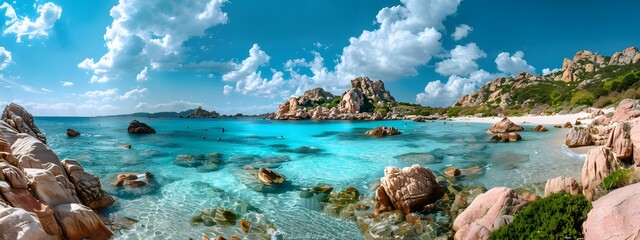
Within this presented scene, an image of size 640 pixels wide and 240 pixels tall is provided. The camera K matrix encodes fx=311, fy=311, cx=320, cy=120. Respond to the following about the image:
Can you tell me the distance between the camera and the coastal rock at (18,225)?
8.23 meters

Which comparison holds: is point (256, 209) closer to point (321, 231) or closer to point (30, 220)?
point (321, 231)

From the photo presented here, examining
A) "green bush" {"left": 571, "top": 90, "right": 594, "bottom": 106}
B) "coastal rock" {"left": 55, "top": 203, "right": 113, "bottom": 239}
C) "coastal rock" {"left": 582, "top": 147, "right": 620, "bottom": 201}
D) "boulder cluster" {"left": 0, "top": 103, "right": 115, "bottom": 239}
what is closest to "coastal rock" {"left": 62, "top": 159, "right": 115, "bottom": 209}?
"boulder cluster" {"left": 0, "top": 103, "right": 115, "bottom": 239}

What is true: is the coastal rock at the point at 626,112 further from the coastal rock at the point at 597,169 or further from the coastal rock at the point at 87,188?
the coastal rock at the point at 87,188

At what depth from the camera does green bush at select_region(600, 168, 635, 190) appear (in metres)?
11.5

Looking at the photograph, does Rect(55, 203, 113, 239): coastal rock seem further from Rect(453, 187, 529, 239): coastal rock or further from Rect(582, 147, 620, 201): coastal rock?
Rect(582, 147, 620, 201): coastal rock

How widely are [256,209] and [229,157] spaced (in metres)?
19.8

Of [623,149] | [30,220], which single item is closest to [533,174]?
[623,149]

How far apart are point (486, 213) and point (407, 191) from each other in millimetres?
3887

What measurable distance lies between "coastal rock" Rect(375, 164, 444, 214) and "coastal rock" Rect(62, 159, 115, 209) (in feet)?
48.5

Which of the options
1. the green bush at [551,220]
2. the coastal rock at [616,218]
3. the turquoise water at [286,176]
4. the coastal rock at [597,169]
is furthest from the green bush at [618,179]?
the turquoise water at [286,176]

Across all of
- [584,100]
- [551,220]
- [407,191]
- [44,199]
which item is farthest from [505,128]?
[44,199]

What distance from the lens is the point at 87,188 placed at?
16.5 meters

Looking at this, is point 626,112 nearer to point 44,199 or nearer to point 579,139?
point 579,139

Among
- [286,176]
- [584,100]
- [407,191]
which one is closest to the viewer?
[407,191]
